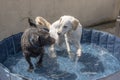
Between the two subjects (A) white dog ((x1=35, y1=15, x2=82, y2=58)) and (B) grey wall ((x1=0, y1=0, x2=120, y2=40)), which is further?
(B) grey wall ((x1=0, y1=0, x2=120, y2=40))

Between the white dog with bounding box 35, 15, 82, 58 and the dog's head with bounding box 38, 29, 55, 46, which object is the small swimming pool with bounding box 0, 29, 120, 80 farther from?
the dog's head with bounding box 38, 29, 55, 46

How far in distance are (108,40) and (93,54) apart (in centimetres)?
27

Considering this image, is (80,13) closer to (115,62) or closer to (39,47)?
(115,62)

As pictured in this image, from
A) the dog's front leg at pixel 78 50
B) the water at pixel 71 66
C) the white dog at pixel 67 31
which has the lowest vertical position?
the water at pixel 71 66

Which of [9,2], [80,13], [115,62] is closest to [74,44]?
[115,62]

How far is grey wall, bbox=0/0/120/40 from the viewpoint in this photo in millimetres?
4328

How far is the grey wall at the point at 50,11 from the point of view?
14.2 feet

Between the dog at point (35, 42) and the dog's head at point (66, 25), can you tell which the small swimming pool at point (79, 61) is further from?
the dog's head at point (66, 25)

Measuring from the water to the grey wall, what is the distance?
0.73 meters

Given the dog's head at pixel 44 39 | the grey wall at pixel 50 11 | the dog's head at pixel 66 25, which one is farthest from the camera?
the grey wall at pixel 50 11

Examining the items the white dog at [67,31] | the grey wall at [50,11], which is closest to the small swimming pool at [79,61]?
the white dog at [67,31]

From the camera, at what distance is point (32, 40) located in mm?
2998

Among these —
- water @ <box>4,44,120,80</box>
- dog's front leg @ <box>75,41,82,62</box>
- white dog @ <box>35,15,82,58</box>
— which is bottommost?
water @ <box>4,44,120,80</box>

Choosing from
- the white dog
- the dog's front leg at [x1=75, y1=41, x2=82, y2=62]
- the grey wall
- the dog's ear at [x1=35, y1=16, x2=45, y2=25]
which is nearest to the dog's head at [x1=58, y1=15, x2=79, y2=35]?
the white dog
